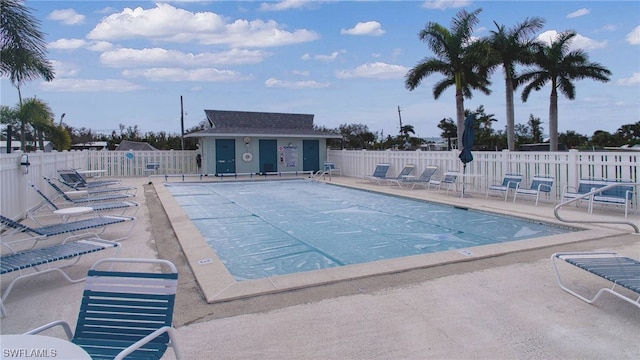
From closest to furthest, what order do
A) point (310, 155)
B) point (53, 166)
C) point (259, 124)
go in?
point (53, 166), point (310, 155), point (259, 124)

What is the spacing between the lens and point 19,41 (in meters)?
7.59

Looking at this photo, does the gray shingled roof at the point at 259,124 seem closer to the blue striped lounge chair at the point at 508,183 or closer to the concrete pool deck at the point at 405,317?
the blue striped lounge chair at the point at 508,183

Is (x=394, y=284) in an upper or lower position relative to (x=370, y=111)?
lower

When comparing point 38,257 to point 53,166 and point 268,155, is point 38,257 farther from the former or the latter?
point 268,155

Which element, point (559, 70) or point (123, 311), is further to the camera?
point (559, 70)

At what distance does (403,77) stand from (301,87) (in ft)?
28.6

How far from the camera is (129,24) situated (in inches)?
461

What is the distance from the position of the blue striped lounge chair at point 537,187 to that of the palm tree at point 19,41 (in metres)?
11.0

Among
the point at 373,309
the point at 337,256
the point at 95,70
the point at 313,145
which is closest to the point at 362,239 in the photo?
A: the point at 337,256

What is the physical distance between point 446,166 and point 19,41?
11.8 metres

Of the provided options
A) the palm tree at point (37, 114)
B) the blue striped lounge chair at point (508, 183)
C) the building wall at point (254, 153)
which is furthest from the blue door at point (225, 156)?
the blue striped lounge chair at point (508, 183)

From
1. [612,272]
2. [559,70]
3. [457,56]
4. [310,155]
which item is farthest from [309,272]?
[559,70]

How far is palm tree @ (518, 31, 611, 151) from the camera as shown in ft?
95.1

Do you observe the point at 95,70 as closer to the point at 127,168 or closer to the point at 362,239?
the point at 127,168
